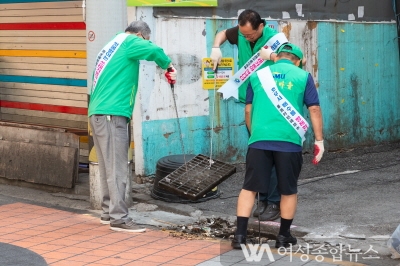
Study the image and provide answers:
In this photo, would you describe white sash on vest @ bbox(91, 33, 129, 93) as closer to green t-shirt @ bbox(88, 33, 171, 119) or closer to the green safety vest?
green t-shirt @ bbox(88, 33, 171, 119)

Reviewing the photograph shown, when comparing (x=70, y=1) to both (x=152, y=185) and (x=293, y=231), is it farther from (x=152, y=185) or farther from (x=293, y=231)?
(x=293, y=231)

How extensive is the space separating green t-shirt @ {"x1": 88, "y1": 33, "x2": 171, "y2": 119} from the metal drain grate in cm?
91

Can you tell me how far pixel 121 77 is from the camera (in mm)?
7633

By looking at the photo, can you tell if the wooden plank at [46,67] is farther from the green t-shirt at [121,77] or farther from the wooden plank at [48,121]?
the green t-shirt at [121,77]

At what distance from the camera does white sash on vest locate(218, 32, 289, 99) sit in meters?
8.02

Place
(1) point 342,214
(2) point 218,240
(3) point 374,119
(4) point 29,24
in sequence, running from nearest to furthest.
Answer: (2) point 218,240, (1) point 342,214, (4) point 29,24, (3) point 374,119

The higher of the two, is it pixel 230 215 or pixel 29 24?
pixel 29 24

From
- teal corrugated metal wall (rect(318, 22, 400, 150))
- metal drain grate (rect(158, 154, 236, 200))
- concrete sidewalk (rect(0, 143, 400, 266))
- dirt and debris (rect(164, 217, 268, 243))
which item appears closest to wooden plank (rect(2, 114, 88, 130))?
concrete sidewalk (rect(0, 143, 400, 266))

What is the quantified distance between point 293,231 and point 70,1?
5309 millimetres

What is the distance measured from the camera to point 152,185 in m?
9.63

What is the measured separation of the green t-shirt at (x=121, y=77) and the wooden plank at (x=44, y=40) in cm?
348

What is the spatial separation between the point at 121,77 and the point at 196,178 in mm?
1385

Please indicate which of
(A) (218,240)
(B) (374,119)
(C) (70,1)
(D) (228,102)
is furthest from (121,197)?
(B) (374,119)

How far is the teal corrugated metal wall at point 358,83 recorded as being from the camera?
40.0ft
